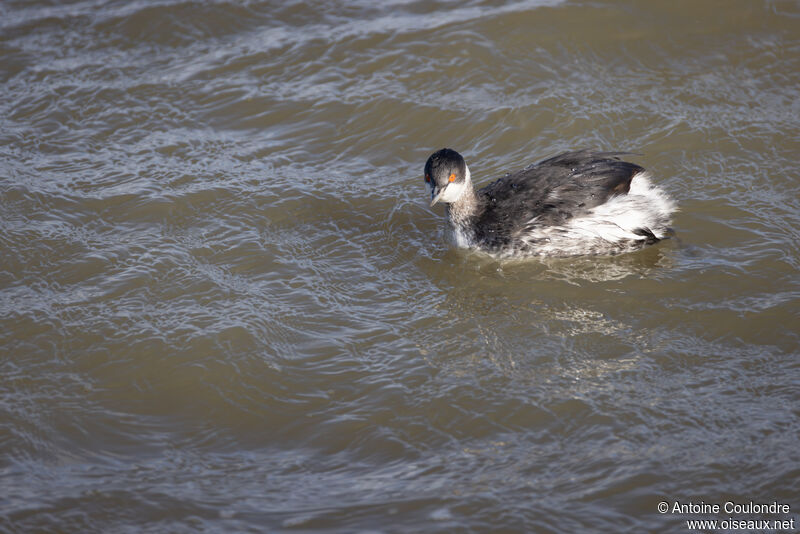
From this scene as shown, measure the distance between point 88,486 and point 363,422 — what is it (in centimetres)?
154

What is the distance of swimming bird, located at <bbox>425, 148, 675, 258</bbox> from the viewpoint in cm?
573

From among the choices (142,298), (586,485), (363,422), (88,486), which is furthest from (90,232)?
(586,485)

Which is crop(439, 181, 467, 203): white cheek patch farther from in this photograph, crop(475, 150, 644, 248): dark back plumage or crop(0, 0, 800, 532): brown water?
crop(0, 0, 800, 532): brown water

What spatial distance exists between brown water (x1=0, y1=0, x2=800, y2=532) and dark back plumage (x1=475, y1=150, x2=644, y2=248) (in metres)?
0.36

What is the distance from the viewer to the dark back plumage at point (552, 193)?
18.8 ft

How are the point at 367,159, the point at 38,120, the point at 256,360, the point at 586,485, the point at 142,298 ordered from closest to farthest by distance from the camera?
the point at 586,485
the point at 256,360
the point at 142,298
the point at 367,159
the point at 38,120

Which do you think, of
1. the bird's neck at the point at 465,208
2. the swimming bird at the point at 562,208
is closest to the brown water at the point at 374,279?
the swimming bird at the point at 562,208

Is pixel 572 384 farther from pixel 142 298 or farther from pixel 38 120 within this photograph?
pixel 38 120

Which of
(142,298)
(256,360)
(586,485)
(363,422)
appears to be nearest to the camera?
(586,485)

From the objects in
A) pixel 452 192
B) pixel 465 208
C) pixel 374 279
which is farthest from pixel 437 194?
pixel 374 279

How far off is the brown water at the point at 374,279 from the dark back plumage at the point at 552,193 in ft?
1.17

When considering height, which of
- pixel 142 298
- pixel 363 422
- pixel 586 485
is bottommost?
pixel 586 485

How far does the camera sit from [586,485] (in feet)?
12.7

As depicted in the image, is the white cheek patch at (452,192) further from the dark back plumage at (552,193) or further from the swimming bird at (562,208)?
the dark back plumage at (552,193)
